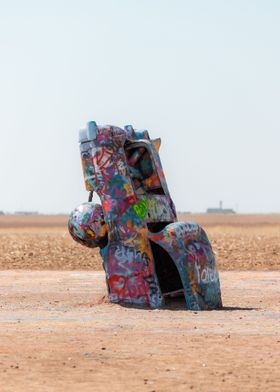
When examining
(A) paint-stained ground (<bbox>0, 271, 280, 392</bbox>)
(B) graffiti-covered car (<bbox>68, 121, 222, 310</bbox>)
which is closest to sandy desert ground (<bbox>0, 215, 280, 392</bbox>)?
(A) paint-stained ground (<bbox>0, 271, 280, 392</bbox>)

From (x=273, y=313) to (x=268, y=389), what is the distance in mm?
6609

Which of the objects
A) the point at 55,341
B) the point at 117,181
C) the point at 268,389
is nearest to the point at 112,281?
the point at 117,181

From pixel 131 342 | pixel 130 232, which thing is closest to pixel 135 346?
pixel 131 342

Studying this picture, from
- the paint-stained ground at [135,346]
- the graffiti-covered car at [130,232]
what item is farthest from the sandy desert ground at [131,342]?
the graffiti-covered car at [130,232]

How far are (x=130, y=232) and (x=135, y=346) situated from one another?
13.7ft

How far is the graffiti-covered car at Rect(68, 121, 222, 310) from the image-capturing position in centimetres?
1753

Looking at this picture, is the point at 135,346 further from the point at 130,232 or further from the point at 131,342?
the point at 130,232

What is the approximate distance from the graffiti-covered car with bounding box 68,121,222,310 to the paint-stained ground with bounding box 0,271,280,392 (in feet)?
1.38

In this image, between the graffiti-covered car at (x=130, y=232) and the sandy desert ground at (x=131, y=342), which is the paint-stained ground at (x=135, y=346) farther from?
the graffiti-covered car at (x=130, y=232)

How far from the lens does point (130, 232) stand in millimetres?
17578

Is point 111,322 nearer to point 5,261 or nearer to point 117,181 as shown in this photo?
point 117,181

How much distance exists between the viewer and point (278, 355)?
1280 cm

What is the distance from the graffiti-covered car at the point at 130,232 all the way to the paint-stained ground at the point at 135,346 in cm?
42

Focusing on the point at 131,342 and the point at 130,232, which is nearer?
the point at 131,342
